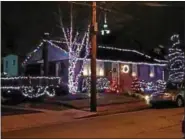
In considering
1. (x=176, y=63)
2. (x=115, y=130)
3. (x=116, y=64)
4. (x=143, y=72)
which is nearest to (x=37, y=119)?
(x=115, y=130)

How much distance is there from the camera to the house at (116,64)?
39.6 meters

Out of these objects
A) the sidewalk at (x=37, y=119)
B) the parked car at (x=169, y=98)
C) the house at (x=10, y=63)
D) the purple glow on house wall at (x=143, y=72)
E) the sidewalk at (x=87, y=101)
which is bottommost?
the sidewalk at (x=37, y=119)

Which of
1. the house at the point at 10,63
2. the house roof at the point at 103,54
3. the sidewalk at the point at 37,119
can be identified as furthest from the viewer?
the house at the point at 10,63

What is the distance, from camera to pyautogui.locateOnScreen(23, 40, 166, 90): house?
3956 cm

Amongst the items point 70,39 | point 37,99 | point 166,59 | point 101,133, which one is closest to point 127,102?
point 37,99

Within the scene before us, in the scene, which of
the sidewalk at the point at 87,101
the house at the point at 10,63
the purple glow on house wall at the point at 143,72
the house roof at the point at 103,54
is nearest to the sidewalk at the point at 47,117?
the sidewalk at the point at 87,101

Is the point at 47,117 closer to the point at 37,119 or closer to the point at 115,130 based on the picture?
the point at 37,119

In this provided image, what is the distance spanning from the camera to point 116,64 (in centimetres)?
4244

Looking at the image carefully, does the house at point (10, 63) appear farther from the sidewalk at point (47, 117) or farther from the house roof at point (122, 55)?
the sidewalk at point (47, 117)

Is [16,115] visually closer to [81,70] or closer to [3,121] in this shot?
[3,121]

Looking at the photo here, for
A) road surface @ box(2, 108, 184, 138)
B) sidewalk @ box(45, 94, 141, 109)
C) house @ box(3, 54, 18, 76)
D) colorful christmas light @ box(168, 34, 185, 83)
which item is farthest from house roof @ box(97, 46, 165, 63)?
road surface @ box(2, 108, 184, 138)

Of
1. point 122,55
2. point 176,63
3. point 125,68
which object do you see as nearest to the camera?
point 125,68

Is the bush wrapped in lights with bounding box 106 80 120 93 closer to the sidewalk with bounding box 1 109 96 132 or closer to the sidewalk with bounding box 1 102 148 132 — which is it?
the sidewalk with bounding box 1 102 148 132

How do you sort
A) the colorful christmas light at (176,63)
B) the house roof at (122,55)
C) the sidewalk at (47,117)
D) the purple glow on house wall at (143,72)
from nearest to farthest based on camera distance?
1. the sidewalk at (47,117)
2. the house roof at (122,55)
3. the purple glow on house wall at (143,72)
4. the colorful christmas light at (176,63)
